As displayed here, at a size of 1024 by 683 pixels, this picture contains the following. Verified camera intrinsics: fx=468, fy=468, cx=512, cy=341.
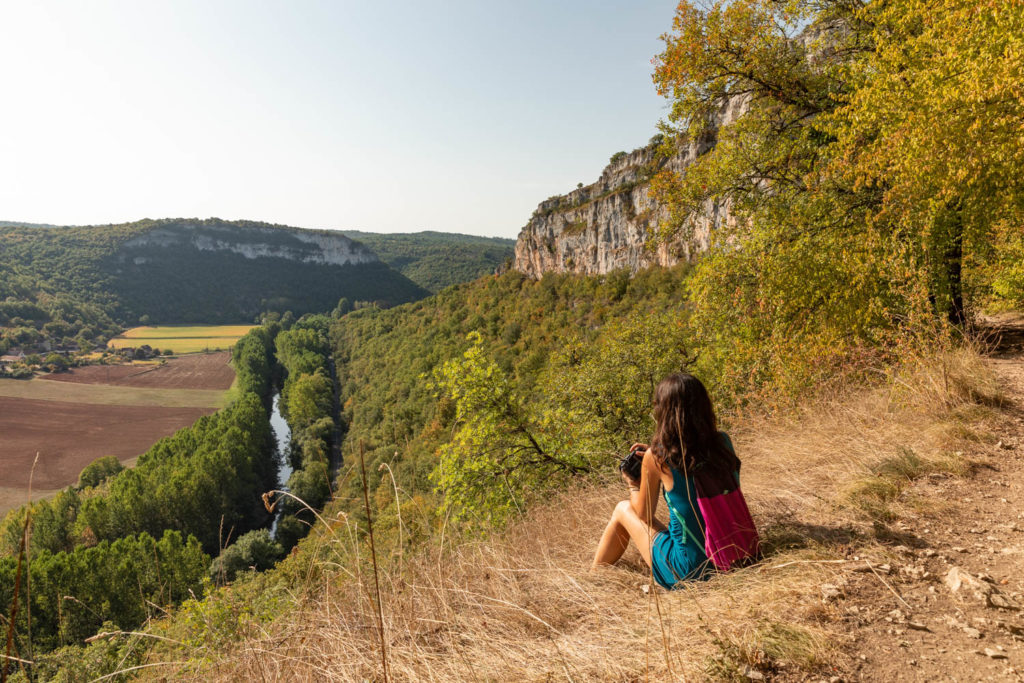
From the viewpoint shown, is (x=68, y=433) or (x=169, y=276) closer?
(x=68, y=433)

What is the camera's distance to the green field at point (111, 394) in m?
68.1

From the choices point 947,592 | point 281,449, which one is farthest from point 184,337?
point 947,592

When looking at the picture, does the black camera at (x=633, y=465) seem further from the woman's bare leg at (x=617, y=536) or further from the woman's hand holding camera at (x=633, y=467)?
the woman's bare leg at (x=617, y=536)

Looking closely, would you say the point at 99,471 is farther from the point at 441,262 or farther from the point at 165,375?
the point at 441,262

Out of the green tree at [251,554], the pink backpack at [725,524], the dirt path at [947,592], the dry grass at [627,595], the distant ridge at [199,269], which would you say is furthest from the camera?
the distant ridge at [199,269]

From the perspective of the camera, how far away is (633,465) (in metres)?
3.09

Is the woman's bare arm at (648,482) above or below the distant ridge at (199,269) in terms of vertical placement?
below

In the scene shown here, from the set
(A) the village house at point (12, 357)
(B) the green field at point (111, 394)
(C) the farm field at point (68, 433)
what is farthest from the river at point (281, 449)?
(A) the village house at point (12, 357)

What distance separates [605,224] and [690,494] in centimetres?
4851

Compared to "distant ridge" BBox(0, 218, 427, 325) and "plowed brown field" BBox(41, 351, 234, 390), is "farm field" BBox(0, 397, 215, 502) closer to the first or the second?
"plowed brown field" BBox(41, 351, 234, 390)

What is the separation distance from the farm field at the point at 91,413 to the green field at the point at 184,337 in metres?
11.1

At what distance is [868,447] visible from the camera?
3561mm

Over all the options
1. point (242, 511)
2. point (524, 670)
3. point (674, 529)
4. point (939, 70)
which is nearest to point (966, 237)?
point (939, 70)

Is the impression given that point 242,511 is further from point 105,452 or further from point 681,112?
point 681,112
